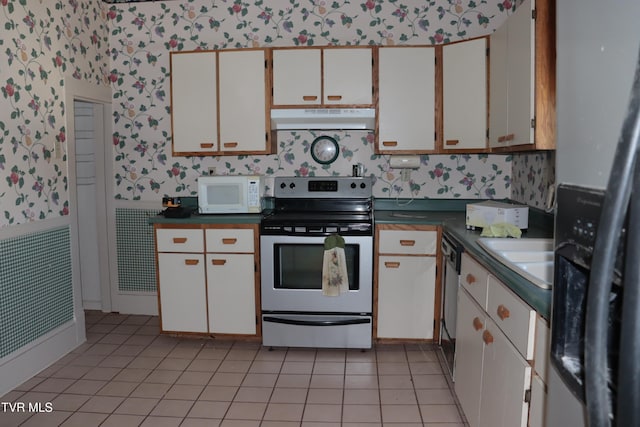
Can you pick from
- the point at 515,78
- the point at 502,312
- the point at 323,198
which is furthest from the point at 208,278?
the point at 515,78

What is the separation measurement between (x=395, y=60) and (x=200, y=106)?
147 cm

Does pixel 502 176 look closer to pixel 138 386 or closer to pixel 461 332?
pixel 461 332

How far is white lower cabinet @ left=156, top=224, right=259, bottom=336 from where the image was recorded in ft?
10.9

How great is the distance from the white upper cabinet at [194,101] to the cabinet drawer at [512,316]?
2415 millimetres

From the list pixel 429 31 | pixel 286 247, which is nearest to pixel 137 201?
pixel 286 247

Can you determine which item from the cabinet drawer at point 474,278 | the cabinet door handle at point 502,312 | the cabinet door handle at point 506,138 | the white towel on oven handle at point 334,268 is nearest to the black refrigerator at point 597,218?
the cabinet door handle at point 502,312

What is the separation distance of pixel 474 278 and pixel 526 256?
249 mm

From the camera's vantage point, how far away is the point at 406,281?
3268 millimetres

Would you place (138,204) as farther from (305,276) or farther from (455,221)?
(455,221)

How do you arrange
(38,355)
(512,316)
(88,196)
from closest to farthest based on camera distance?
(512,316), (38,355), (88,196)

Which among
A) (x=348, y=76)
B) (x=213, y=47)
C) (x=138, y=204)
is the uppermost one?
(x=213, y=47)

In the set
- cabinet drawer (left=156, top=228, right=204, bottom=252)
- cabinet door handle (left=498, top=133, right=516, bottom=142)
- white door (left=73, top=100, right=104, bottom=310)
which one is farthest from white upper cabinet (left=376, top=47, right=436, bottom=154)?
white door (left=73, top=100, right=104, bottom=310)

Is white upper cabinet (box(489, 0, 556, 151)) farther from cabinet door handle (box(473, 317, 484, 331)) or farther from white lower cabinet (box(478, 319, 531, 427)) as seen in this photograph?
white lower cabinet (box(478, 319, 531, 427))

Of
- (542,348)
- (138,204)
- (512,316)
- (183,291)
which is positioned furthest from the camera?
(138,204)
